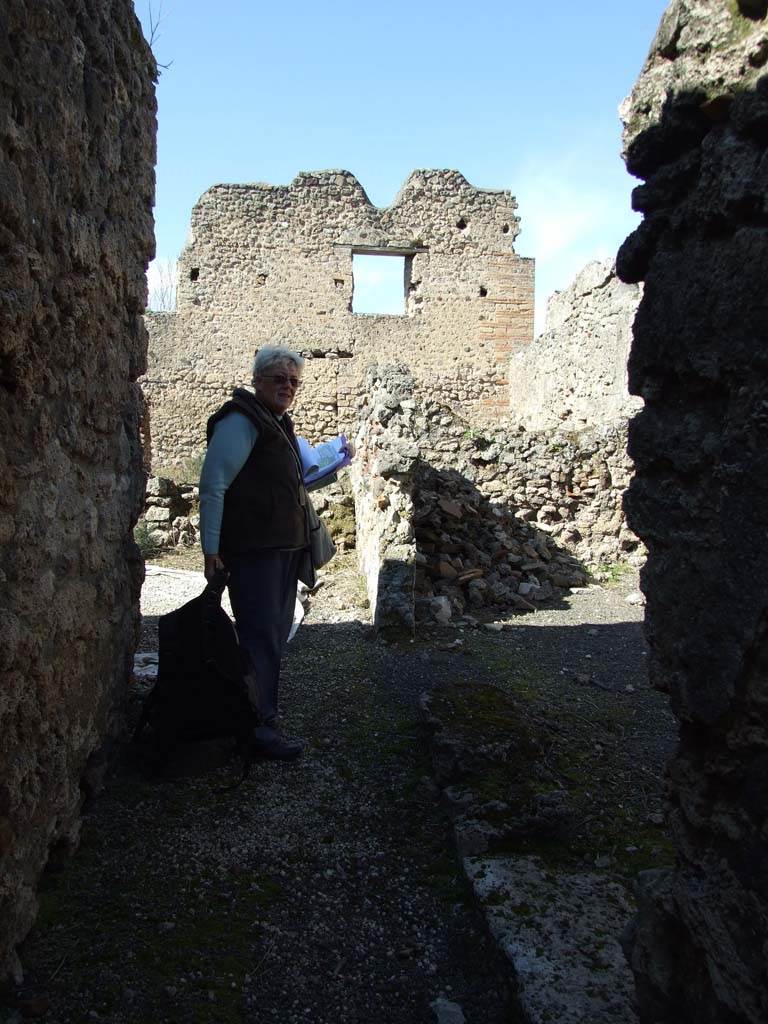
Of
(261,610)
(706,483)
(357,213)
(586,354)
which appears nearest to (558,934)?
(706,483)

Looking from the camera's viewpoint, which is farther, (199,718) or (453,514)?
(453,514)

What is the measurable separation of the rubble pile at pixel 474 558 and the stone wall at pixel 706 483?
4357 mm

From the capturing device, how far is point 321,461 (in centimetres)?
384

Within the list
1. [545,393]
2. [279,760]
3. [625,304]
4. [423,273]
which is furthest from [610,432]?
[423,273]

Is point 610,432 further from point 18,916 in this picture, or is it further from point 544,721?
point 18,916

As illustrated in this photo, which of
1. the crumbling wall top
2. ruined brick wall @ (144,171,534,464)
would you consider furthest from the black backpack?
the crumbling wall top

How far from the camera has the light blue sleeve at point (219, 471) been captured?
127 inches

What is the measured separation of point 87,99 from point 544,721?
10.3 feet

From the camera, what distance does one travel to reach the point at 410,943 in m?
2.29

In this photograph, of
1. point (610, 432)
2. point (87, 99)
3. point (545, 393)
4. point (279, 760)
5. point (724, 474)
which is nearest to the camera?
point (724, 474)

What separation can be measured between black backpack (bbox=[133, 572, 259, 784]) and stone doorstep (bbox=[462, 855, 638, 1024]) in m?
1.05

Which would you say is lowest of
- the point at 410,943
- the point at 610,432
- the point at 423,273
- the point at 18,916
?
the point at 410,943

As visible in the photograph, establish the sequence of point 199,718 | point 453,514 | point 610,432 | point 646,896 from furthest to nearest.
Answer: point 610,432 < point 453,514 < point 199,718 < point 646,896

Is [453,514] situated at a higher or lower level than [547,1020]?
higher
